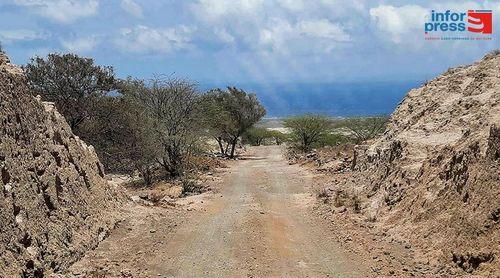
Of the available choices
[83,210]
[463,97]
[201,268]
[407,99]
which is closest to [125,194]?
[83,210]

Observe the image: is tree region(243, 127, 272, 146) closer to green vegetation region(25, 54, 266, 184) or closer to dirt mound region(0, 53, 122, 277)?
green vegetation region(25, 54, 266, 184)

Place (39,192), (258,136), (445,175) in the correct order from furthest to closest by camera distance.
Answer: (258,136), (445,175), (39,192)

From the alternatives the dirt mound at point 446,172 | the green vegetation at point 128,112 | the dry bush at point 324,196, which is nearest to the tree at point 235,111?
Result: the green vegetation at point 128,112

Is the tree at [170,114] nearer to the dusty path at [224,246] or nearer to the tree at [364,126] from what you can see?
the dusty path at [224,246]

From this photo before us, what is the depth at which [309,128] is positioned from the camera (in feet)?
202

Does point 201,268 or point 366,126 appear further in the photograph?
point 366,126

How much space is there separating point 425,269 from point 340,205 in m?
8.67

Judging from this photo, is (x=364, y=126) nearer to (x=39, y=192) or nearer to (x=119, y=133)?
(x=119, y=133)

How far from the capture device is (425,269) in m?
12.0

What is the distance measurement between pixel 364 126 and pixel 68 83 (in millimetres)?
32518

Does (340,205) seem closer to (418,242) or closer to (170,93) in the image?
(418,242)

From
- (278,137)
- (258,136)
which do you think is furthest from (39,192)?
(278,137)

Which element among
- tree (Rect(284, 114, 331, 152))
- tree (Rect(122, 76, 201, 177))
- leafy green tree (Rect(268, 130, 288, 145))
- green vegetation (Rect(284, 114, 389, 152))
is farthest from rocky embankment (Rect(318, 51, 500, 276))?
leafy green tree (Rect(268, 130, 288, 145))

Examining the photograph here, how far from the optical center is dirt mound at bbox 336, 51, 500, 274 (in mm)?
11688
